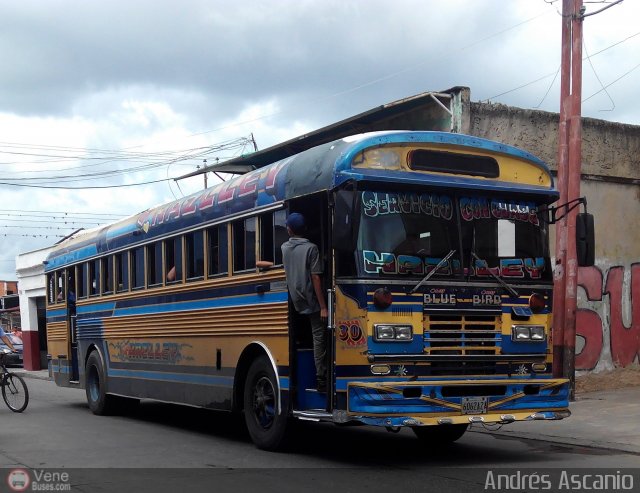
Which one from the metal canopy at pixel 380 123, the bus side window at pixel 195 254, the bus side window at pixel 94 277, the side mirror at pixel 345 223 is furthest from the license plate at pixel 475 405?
the bus side window at pixel 94 277

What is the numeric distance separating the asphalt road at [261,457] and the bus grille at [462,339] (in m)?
0.97

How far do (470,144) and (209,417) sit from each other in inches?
287

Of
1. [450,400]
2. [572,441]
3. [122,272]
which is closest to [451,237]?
[450,400]

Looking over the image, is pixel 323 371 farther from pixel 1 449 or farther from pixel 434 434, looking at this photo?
pixel 1 449

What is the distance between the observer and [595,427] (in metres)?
12.0

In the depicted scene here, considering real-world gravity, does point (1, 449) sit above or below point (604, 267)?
below

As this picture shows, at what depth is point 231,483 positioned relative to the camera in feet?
26.3

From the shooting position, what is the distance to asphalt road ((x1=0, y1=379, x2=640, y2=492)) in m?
8.05

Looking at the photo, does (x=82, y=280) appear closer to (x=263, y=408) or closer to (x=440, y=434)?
(x=263, y=408)

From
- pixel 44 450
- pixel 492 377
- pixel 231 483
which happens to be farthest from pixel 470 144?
pixel 44 450

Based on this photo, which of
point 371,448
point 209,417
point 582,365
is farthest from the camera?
point 582,365

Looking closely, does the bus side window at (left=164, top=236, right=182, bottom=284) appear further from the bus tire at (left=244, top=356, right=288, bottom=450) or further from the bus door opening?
the bus door opening

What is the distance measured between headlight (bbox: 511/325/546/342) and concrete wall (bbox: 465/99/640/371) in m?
8.06

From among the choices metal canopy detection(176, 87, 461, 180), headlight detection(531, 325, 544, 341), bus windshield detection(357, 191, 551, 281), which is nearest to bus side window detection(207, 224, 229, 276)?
bus windshield detection(357, 191, 551, 281)
